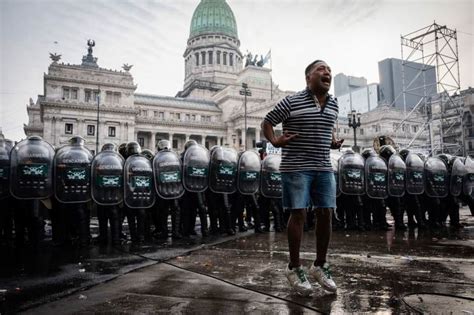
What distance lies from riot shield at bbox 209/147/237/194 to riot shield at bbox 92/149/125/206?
1.65 meters

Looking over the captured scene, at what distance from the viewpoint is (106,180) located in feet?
A: 18.9

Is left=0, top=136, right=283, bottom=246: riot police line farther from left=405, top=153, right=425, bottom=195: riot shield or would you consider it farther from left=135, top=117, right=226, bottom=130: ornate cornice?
left=135, top=117, right=226, bottom=130: ornate cornice

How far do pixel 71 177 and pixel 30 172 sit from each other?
21.5 inches

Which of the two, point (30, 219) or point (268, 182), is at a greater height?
point (268, 182)

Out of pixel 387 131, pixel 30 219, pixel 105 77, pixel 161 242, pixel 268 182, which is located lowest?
pixel 161 242

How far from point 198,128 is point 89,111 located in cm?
1591

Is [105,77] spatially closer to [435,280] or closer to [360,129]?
[360,129]

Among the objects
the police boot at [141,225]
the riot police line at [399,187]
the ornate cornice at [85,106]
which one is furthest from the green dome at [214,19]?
the police boot at [141,225]

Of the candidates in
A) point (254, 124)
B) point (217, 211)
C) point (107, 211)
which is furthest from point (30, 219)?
point (254, 124)

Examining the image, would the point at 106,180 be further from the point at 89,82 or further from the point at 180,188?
the point at 89,82

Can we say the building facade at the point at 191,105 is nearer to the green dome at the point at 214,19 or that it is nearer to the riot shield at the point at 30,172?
the green dome at the point at 214,19

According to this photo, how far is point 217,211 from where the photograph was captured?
23.9 feet

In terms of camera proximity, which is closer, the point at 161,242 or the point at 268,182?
the point at 161,242

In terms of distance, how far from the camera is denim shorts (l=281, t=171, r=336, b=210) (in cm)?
301
